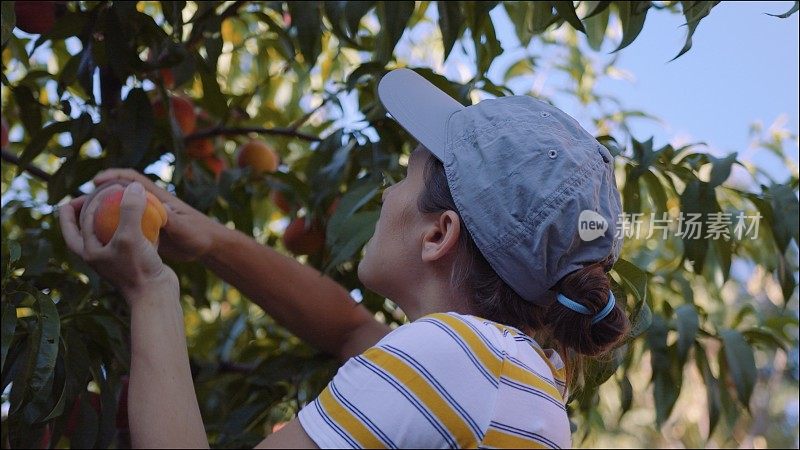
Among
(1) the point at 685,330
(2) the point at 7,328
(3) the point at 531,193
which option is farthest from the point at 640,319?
(2) the point at 7,328

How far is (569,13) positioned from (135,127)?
0.62m

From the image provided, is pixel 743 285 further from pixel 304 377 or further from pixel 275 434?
pixel 275 434

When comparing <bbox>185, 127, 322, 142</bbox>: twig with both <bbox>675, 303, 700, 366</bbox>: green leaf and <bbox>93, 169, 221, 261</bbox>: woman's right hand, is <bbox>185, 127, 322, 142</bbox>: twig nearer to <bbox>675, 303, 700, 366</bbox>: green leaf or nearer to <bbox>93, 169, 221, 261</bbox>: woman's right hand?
<bbox>93, 169, 221, 261</bbox>: woman's right hand

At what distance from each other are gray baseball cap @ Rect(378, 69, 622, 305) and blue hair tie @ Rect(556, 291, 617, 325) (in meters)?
0.02

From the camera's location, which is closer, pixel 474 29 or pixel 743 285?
pixel 474 29

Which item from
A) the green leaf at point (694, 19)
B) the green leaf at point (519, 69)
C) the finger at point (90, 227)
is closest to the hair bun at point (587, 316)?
the green leaf at point (694, 19)

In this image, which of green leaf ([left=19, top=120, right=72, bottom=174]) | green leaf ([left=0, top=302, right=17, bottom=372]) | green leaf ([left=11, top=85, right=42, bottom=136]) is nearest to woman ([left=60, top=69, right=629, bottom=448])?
green leaf ([left=0, top=302, right=17, bottom=372])

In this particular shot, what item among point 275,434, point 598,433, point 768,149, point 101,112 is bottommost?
point 598,433

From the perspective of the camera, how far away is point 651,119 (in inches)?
82.4

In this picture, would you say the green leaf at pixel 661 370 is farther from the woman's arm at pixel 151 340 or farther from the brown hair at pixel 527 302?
the woman's arm at pixel 151 340

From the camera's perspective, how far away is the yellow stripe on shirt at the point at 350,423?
79cm

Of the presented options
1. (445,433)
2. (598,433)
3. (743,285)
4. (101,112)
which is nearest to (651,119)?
(598,433)

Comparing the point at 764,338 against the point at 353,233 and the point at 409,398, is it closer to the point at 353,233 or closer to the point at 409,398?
the point at 353,233

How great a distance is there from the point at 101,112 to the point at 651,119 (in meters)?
1.10
